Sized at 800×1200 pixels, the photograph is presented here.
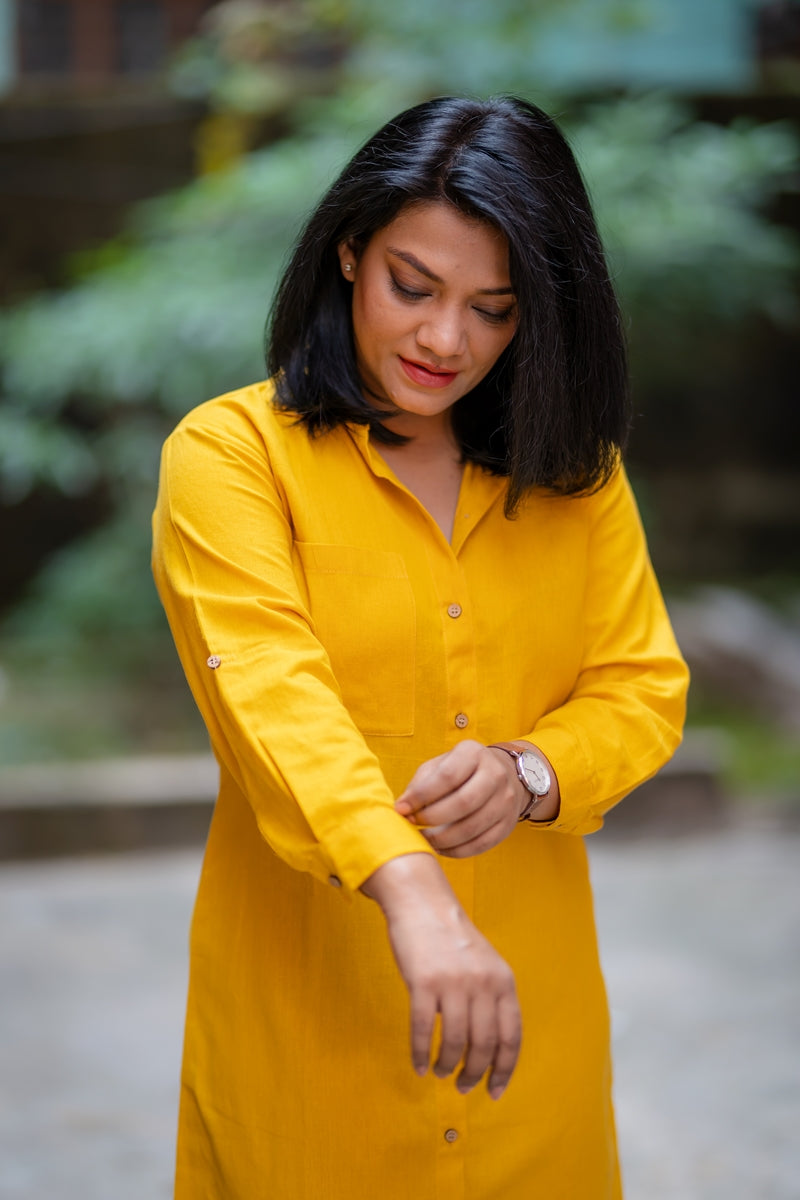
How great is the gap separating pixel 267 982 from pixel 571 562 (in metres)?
0.55

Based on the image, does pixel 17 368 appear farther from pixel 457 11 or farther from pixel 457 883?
pixel 457 883

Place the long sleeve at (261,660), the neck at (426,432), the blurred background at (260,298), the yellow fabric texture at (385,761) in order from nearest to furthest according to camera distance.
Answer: the long sleeve at (261,660)
the yellow fabric texture at (385,761)
the neck at (426,432)
the blurred background at (260,298)

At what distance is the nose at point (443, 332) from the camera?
49.8 inches

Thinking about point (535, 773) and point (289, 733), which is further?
point (535, 773)

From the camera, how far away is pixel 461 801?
3.65ft

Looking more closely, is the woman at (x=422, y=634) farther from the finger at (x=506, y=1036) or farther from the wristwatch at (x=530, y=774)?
the finger at (x=506, y=1036)

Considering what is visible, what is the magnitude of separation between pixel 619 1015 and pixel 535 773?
2374 millimetres

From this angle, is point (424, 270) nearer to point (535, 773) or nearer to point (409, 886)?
point (535, 773)

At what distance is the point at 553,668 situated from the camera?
4.66 feet

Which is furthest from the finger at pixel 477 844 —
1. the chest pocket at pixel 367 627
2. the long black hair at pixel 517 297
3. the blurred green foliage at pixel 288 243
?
the blurred green foliage at pixel 288 243

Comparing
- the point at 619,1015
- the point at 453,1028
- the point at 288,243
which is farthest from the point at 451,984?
the point at 288,243

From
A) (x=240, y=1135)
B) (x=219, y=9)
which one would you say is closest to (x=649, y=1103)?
(x=240, y=1135)

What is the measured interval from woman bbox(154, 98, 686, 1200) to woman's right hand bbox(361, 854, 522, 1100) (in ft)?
0.44

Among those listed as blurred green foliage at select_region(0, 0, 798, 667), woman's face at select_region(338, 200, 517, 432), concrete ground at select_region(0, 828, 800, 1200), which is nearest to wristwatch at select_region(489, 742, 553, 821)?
woman's face at select_region(338, 200, 517, 432)
